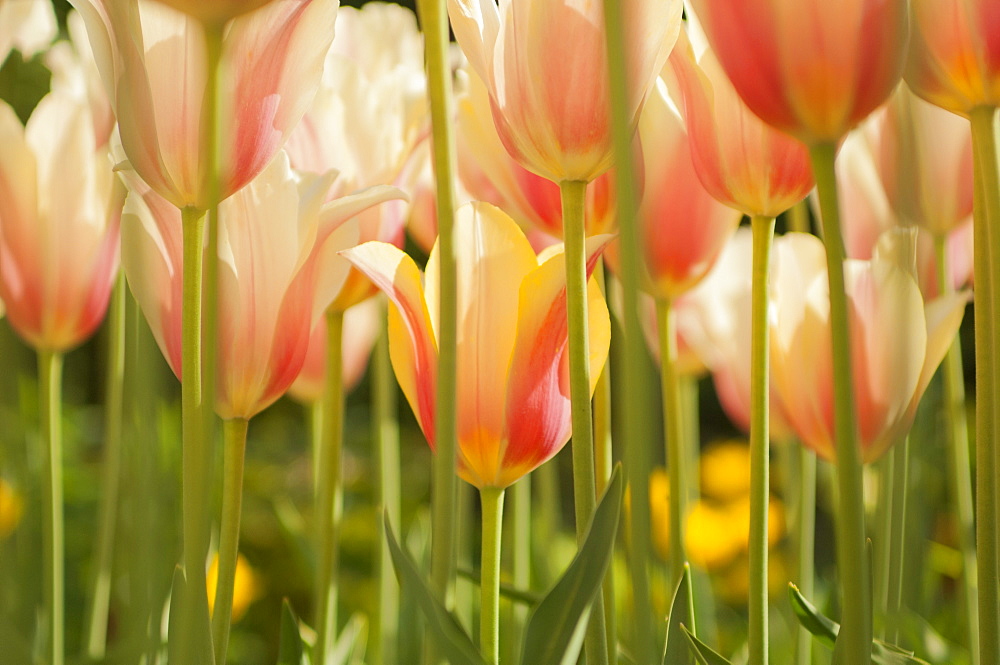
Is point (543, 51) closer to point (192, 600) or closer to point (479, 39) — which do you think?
point (479, 39)

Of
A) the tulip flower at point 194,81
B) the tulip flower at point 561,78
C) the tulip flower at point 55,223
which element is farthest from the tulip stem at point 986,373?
the tulip flower at point 55,223

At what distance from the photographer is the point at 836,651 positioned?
0.31 m

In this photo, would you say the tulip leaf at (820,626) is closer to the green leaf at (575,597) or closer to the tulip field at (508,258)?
the tulip field at (508,258)

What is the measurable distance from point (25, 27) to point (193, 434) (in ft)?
1.12

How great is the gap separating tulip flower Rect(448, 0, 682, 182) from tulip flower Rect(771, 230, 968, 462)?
0.41ft

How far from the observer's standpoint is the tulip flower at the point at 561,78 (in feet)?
1.02

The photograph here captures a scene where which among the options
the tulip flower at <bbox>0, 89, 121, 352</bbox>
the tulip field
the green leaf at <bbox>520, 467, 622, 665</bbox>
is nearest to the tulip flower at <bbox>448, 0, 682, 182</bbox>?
the tulip field

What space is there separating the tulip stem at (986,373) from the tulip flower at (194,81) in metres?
0.23

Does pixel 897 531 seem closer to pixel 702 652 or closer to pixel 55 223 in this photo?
pixel 702 652

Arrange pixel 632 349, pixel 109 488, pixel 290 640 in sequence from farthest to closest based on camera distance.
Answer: pixel 109 488, pixel 290 640, pixel 632 349

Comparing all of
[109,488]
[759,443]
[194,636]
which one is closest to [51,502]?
[109,488]

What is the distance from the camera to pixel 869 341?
41cm

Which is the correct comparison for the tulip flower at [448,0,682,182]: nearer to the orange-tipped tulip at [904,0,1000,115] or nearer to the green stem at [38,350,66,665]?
the orange-tipped tulip at [904,0,1000,115]

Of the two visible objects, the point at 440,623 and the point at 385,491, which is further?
the point at 385,491
